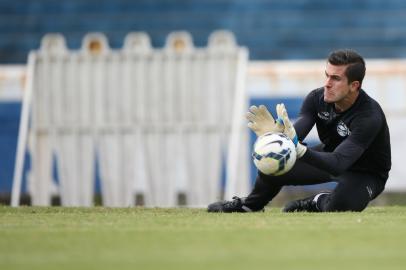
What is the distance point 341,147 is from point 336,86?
0.58 m

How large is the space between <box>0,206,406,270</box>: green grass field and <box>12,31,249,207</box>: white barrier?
17.4 ft

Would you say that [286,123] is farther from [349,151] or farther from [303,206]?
[303,206]

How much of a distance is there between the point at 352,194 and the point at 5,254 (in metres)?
3.75

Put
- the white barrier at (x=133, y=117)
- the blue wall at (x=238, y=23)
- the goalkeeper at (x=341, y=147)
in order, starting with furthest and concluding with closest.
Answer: the blue wall at (x=238, y=23)
the white barrier at (x=133, y=117)
the goalkeeper at (x=341, y=147)

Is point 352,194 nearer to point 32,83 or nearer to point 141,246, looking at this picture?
point 141,246

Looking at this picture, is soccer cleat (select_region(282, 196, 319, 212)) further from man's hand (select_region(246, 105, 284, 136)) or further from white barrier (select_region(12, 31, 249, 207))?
white barrier (select_region(12, 31, 249, 207))

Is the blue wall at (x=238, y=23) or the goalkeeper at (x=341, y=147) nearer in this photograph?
the goalkeeper at (x=341, y=147)

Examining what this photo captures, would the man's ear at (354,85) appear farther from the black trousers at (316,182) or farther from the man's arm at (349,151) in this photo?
the black trousers at (316,182)

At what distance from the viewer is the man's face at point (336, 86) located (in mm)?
8234

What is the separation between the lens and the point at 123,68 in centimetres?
1388


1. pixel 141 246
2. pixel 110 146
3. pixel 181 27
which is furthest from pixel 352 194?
pixel 181 27

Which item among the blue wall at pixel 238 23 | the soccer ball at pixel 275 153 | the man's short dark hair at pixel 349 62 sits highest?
the blue wall at pixel 238 23

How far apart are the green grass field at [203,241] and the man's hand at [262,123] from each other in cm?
66

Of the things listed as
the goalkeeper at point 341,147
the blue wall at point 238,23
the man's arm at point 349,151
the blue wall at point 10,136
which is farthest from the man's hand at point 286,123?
the blue wall at point 238,23
